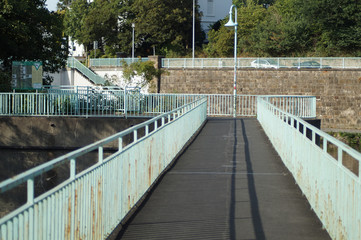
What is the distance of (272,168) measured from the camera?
12.2 metres

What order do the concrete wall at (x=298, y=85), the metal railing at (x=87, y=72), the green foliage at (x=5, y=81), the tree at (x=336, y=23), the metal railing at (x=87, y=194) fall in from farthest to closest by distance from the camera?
the metal railing at (x=87, y=72) < the tree at (x=336, y=23) < the concrete wall at (x=298, y=85) < the green foliage at (x=5, y=81) < the metal railing at (x=87, y=194)

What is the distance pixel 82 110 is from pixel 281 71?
2159 centimetres

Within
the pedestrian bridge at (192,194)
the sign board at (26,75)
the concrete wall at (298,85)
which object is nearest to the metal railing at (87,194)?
the pedestrian bridge at (192,194)

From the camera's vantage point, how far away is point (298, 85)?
4306cm

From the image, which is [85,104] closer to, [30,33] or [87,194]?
[30,33]

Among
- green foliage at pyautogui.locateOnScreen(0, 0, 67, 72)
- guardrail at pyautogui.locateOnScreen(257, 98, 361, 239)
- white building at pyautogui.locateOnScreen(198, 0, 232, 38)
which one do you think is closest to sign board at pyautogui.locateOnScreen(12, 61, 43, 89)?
green foliage at pyautogui.locateOnScreen(0, 0, 67, 72)

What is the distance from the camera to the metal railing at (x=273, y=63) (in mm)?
42062

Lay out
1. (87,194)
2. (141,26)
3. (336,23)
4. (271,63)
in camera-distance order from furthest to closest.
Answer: (141,26), (336,23), (271,63), (87,194)

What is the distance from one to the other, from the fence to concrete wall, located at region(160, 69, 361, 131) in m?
0.50

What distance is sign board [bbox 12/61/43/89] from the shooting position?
26938 mm

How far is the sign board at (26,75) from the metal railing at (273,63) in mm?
20611

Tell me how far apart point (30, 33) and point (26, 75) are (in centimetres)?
671

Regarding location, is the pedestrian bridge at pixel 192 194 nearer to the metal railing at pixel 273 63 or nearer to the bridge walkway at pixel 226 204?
the bridge walkway at pixel 226 204

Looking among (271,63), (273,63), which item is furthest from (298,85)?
(271,63)
